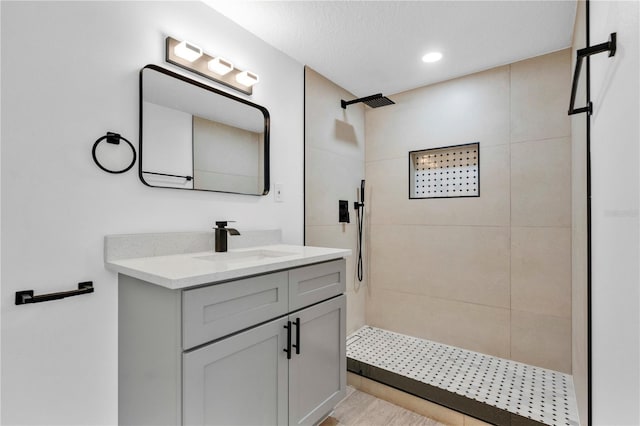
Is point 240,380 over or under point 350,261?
under

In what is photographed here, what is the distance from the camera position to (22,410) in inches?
42.4

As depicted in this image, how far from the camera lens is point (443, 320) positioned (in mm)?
2506

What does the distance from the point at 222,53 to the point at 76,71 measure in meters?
0.76

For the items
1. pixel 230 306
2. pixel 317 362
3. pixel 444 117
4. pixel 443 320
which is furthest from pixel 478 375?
pixel 444 117

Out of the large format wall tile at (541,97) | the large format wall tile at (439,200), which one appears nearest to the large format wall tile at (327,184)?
the large format wall tile at (439,200)

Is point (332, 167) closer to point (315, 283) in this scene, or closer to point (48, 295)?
point (315, 283)

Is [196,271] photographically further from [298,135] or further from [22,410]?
[298,135]

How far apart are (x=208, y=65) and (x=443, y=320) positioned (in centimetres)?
244

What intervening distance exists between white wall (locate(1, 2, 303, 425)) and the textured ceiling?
57 centimetres

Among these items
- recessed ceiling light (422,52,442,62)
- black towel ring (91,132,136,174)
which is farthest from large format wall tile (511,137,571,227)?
black towel ring (91,132,136,174)

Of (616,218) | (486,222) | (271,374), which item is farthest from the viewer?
(486,222)

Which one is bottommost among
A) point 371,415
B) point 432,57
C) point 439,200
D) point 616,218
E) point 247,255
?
point 371,415

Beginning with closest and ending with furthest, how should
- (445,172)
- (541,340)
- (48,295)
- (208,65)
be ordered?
(48,295) → (208,65) → (541,340) → (445,172)

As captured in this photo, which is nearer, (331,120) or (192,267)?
(192,267)
